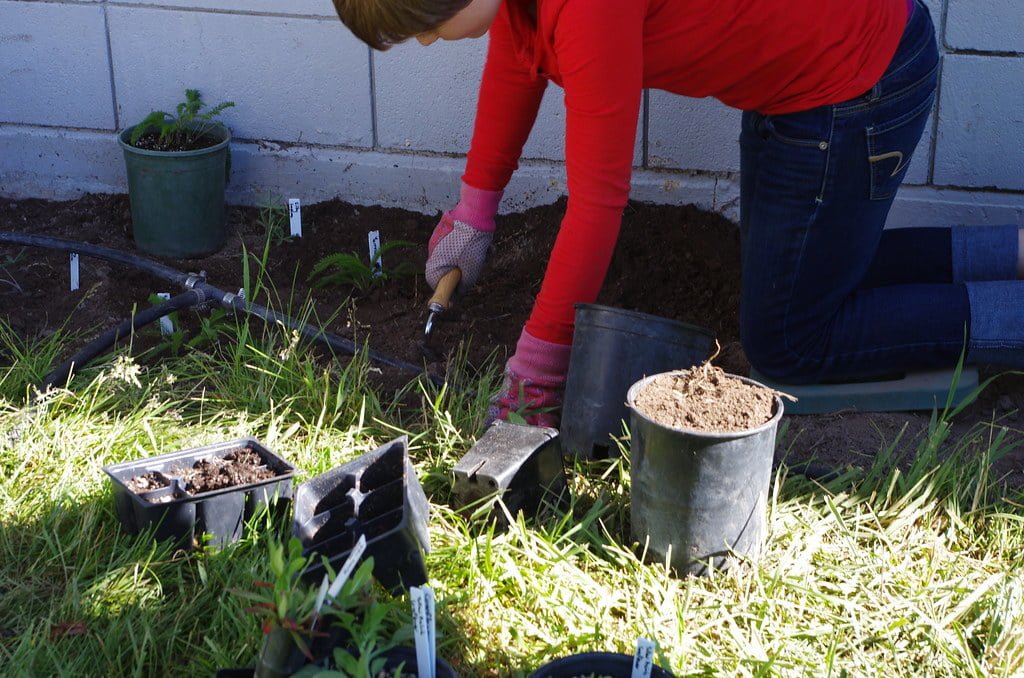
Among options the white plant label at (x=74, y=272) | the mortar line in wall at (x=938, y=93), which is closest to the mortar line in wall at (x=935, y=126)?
the mortar line in wall at (x=938, y=93)

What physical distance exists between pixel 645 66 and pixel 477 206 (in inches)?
25.3

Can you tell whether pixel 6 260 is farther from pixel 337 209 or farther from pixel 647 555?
pixel 647 555

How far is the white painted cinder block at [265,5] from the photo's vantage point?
10.4 ft

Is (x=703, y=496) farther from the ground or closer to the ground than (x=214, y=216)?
closer to the ground

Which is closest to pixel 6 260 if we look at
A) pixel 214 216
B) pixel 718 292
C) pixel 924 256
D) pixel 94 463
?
pixel 214 216

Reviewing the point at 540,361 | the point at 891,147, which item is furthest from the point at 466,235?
the point at 891,147

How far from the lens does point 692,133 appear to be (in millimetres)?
3029

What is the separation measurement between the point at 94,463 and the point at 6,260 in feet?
4.19

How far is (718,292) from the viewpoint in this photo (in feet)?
9.34

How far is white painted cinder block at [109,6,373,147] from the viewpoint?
3229mm

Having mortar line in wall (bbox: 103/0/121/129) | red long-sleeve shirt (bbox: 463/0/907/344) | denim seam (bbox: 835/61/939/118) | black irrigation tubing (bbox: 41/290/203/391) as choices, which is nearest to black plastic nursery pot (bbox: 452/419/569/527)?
red long-sleeve shirt (bbox: 463/0/907/344)

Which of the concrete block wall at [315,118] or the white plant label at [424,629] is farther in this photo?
the concrete block wall at [315,118]

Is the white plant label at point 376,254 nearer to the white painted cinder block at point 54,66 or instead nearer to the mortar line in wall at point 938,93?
the white painted cinder block at point 54,66

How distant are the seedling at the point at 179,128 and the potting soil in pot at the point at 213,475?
1.48 metres
